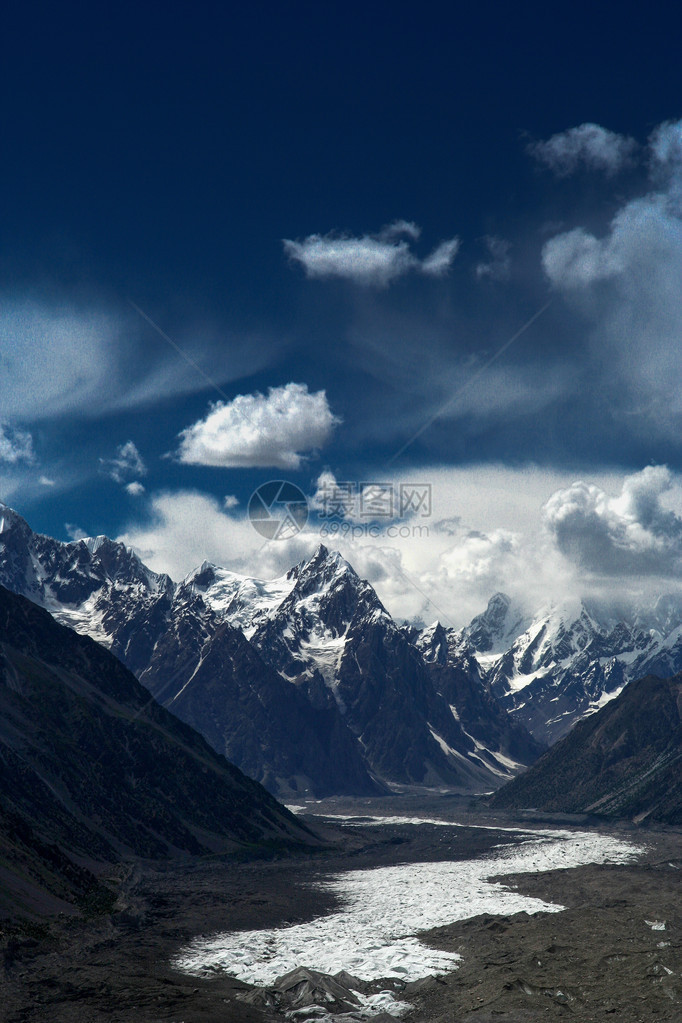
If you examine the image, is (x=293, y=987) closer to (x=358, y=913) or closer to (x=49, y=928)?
(x=49, y=928)

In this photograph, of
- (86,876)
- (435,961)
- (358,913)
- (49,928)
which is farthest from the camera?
(86,876)

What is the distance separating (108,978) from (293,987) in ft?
79.8

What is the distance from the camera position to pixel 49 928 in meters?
131

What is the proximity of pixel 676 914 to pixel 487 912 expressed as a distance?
30352 mm

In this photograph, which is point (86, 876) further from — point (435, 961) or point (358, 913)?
point (435, 961)

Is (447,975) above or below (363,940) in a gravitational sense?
above

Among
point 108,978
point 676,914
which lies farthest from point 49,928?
point 676,914

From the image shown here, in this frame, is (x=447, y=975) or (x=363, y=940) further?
(x=363, y=940)

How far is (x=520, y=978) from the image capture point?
3974 inches

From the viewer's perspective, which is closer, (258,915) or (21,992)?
(21,992)

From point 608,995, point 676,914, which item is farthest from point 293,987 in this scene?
point 676,914

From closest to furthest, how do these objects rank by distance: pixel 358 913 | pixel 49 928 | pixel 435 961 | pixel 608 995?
1. pixel 608 995
2. pixel 435 961
3. pixel 49 928
4. pixel 358 913

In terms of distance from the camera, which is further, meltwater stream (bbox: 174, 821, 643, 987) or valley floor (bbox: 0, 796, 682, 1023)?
meltwater stream (bbox: 174, 821, 643, 987)

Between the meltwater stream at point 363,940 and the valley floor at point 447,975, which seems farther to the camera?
the meltwater stream at point 363,940
